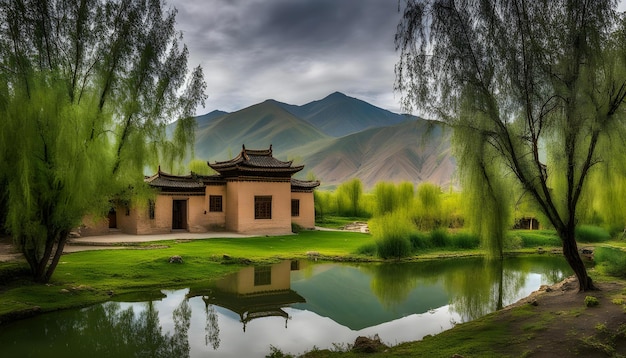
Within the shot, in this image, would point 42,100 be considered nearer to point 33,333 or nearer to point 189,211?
point 33,333

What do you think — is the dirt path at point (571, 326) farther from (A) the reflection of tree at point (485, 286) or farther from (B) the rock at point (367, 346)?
(A) the reflection of tree at point (485, 286)

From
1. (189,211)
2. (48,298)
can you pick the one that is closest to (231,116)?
(189,211)

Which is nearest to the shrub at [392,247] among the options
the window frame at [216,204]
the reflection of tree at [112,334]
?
the reflection of tree at [112,334]

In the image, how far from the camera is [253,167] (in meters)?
20.3

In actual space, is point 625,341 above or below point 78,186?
below

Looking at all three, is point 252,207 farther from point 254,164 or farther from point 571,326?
point 571,326

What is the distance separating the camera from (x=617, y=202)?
13.1 metres

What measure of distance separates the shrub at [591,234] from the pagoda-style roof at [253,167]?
1433cm

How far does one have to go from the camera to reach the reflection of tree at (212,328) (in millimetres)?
6669

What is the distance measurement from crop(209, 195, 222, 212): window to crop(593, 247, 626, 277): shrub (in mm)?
16473

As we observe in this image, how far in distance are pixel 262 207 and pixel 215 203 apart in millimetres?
2589

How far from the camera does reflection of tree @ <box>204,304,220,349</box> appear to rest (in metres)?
6.67

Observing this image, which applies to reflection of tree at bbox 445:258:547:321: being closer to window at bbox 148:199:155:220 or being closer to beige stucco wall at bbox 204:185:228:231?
beige stucco wall at bbox 204:185:228:231

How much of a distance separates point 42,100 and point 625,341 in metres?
10.3
